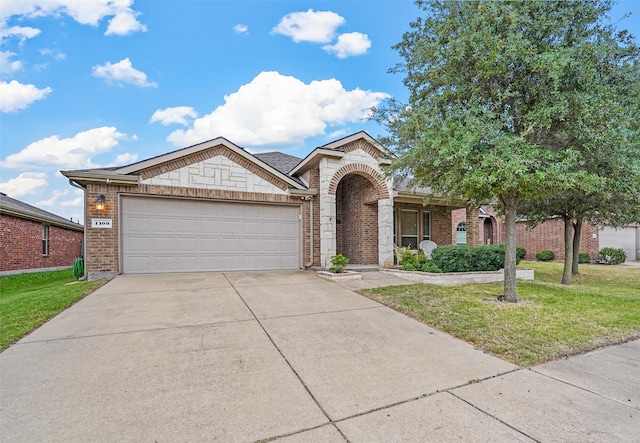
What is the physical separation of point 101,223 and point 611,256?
79.7 ft

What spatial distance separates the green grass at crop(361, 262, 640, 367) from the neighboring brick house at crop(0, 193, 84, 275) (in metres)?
14.4

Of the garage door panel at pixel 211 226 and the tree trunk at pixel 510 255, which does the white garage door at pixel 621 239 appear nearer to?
the tree trunk at pixel 510 255

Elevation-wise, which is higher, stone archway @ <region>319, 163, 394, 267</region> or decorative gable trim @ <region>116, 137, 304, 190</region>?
decorative gable trim @ <region>116, 137, 304, 190</region>

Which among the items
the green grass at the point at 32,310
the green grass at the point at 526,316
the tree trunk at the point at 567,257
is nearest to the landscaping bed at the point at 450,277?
the green grass at the point at 526,316

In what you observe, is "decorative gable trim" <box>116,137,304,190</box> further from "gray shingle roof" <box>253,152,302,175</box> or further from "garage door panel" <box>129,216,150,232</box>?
"gray shingle roof" <box>253,152,302,175</box>

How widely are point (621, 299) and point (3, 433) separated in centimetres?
1072

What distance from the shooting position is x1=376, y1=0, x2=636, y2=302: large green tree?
5438mm

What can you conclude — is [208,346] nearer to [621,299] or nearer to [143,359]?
[143,359]

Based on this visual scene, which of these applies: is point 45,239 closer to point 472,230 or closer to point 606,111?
point 472,230

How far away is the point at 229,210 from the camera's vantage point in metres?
10.4

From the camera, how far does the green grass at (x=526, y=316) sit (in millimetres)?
A: 4262

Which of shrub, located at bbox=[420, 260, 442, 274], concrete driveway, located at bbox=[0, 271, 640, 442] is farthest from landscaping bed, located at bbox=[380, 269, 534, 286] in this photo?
concrete driveway, located at bbox=[0, 271, 640, 442]

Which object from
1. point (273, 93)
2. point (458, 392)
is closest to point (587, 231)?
point (273, 93)

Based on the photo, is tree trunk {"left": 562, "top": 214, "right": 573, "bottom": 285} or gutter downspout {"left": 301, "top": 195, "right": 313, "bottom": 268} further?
gutter downspout {"left": 301, "top": 195, "right": 313, "bottom": 268}
